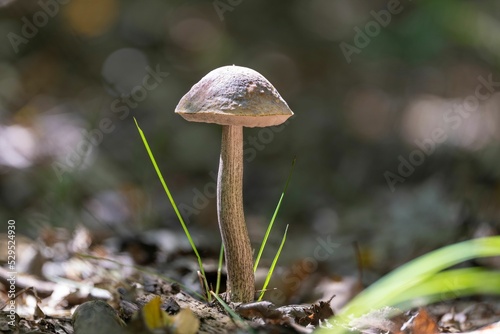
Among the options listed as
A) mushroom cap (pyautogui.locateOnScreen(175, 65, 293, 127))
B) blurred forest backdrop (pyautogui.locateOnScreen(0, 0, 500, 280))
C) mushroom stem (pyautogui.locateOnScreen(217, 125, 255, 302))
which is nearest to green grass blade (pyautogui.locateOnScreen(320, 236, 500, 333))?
mushroom stem (pyautogui.locateOnScreen(217, 125, 255, 302))

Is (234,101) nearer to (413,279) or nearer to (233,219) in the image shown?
(233,219)

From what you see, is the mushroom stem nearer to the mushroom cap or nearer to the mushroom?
the mushroom

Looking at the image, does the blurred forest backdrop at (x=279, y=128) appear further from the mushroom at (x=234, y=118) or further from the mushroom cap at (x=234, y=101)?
the mushroom cap at (x=234, y=101)

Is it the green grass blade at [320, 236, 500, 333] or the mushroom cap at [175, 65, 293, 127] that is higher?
the mushroom cap at [175, 65, 293, 127]

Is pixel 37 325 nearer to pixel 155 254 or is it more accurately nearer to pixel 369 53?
pixel 155 254

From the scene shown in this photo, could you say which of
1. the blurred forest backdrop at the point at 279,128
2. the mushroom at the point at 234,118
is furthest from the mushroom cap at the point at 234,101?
the blurred forest backdrop at the point at 279,128

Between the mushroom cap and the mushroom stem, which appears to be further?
the mushroom stem
